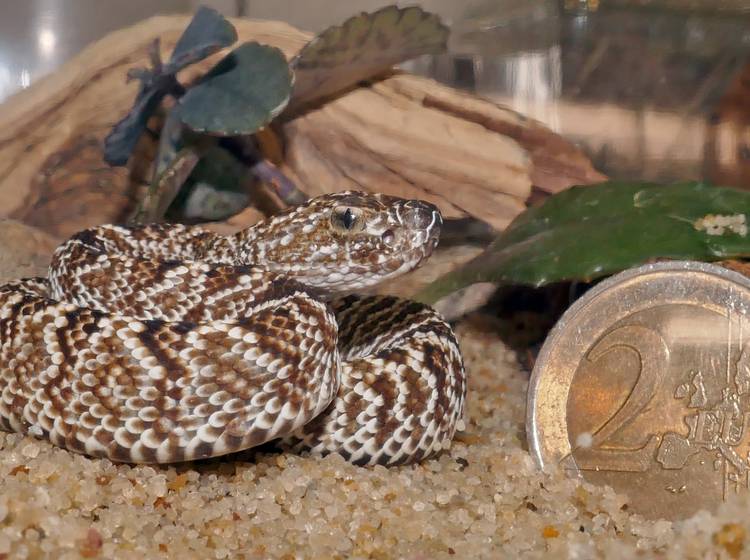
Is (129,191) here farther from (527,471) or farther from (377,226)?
(527,471)

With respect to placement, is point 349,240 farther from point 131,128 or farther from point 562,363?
point 131,128

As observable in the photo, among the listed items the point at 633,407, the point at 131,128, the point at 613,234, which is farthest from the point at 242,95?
the point at 633,407

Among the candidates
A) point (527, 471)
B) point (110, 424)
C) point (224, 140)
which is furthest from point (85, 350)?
point (224, 140)

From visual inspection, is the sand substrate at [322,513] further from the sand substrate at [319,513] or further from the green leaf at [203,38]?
the green leaf at [203,38]

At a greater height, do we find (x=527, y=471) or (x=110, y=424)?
(x=110, y=424)

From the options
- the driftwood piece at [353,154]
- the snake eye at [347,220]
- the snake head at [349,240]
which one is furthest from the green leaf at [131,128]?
the snake eye at [347,220]

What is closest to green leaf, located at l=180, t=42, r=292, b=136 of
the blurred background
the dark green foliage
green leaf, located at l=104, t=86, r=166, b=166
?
the dark green foliage
